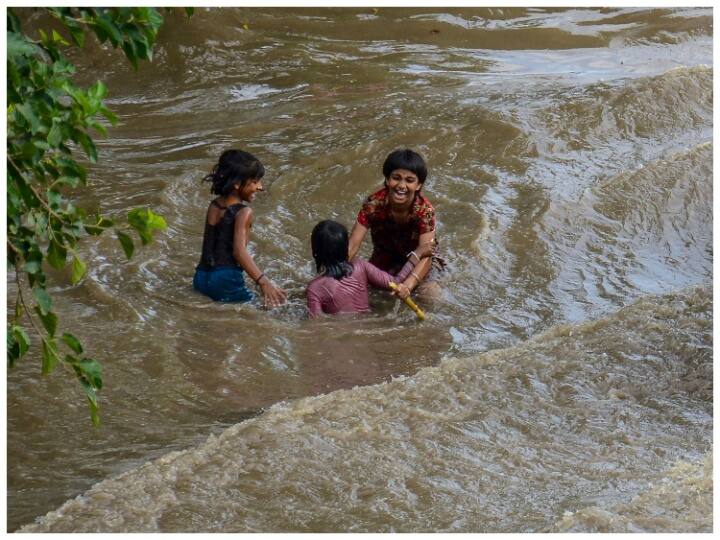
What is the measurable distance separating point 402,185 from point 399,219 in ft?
0.92

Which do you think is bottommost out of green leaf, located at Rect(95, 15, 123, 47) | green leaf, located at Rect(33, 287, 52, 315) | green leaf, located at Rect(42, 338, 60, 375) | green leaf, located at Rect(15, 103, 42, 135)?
green leaf, located at Rect(42, 338, 60, 375)

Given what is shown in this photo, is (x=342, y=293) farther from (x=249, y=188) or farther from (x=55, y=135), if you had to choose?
(x=55, y=135)

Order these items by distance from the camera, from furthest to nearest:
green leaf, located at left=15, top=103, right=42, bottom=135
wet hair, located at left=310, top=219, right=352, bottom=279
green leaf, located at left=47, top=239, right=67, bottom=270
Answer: wet hair, located at left=310, top=219, right=352, bottom=279 → green leaf, located at left=47, top=239, right=67, bottom=270 → green leaf, located at left=15, top=103, right=42, bottom=135

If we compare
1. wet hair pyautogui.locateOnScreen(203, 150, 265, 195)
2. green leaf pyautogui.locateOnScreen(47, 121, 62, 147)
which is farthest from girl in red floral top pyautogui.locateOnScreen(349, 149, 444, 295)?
green leaf pyautogui.locateOnScreen(47, 121, 62, 147)

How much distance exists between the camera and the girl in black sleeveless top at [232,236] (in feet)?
20.3

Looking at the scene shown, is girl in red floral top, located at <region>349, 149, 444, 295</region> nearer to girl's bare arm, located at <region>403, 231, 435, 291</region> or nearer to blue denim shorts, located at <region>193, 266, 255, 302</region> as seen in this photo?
girl's bare arm, located at <region>403, 231, 435, 291</region>

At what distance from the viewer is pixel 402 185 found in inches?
254

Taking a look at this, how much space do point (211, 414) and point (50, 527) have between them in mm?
1133

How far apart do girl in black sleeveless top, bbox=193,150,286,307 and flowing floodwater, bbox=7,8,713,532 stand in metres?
0.12

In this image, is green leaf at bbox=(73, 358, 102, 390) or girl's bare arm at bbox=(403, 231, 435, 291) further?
girl's bare arm at bbox=(403, 231, 435, 291)

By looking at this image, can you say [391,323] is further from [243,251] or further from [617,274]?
[617,274]

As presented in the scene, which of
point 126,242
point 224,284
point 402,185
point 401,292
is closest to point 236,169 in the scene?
point 224,284

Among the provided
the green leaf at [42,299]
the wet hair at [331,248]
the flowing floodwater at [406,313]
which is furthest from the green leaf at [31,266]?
the wet hair at [331,248]

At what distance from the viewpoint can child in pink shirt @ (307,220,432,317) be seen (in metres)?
6.11
